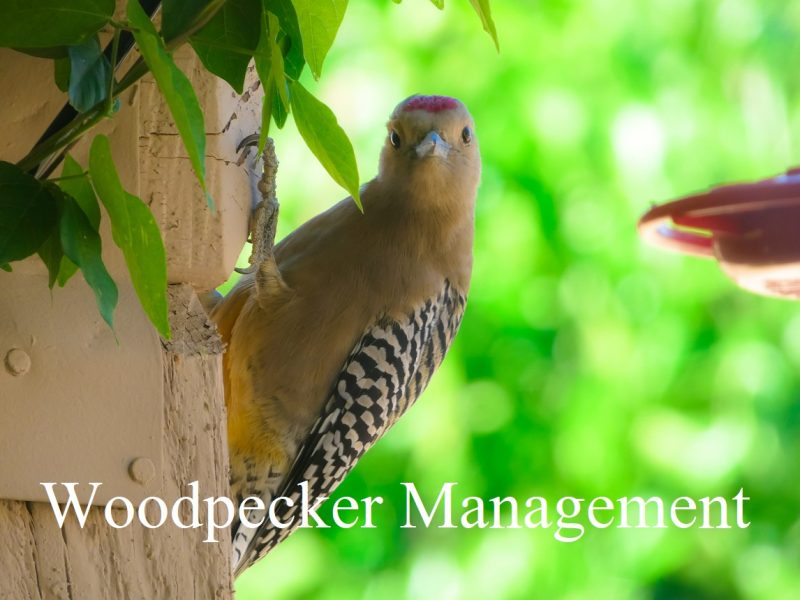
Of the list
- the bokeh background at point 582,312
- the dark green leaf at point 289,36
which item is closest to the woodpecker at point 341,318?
the bokeh background at point 582,312

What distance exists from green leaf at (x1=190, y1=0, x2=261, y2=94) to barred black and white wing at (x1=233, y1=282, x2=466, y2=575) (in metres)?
1.67

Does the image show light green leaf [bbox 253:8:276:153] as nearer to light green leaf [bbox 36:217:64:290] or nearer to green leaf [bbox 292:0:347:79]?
green leaf [bbox 292:0:347:79]

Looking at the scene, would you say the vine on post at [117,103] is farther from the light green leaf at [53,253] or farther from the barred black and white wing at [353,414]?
the barred black and white wing at [353,414]

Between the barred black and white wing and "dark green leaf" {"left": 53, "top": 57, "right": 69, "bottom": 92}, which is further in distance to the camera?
the barred black and white wing

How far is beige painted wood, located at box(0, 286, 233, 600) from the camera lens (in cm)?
138

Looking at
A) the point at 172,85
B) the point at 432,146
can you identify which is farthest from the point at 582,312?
the point at 172,85

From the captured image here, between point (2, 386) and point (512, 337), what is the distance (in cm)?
326

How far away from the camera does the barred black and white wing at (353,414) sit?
2768 millimetres

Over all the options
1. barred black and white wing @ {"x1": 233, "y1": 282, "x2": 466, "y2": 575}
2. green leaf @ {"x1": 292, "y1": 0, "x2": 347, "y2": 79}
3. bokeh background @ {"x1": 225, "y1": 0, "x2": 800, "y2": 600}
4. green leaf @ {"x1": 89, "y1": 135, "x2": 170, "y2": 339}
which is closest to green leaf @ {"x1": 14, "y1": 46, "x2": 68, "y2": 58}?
green leaf @ {"x1": 89, "y1": 135, "x2": 170, "y2": 339}

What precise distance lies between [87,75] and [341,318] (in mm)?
1718

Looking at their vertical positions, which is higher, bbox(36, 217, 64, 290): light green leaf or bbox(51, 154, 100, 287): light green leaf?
bbox(51, 154, 100, 287): light green leaf

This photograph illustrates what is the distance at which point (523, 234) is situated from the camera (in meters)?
4.34

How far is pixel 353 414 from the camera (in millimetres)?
2820

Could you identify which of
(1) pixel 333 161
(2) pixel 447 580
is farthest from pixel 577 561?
(1) pixel 333 161
